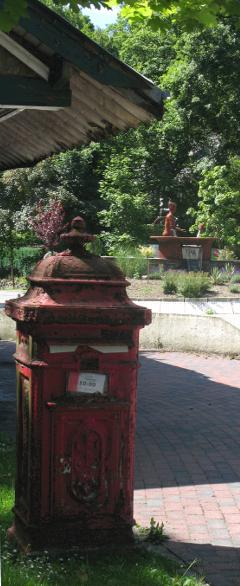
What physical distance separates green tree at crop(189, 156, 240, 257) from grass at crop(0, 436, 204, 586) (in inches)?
821

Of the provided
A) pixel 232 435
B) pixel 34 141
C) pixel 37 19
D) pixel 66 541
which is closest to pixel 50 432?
pixel 66 541

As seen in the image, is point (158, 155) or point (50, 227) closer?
point (50, 227)

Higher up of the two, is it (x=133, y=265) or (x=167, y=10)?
(x=167, y=10)

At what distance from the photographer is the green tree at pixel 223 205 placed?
24.5 metres

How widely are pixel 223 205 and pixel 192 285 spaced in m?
9.76

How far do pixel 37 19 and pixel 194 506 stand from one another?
337 cm

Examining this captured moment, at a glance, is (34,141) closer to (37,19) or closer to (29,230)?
(37,19)

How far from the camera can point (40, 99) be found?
173 inches

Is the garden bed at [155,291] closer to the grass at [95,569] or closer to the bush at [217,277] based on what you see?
the bush at [217,277]

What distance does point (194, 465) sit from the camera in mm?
5930

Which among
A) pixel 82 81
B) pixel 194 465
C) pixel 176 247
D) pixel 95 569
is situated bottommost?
pixel 194 465

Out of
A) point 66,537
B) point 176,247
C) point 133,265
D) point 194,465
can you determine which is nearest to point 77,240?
point 66,537

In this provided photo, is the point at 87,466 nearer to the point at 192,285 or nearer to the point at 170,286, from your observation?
the point at 192,285

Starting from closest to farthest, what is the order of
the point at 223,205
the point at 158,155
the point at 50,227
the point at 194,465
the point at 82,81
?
1. the point at 82,81
2. the point at 194,465
3. the point at 50,227
4. the point at 223,205
5. the point at 158,155
